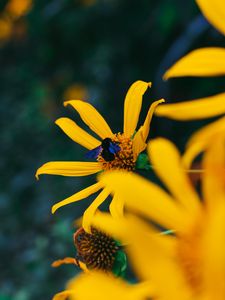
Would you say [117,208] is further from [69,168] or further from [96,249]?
Result: [69,168]

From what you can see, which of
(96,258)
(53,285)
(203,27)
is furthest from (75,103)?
(53,285)

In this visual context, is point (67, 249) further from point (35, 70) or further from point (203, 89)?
point (35, 70)

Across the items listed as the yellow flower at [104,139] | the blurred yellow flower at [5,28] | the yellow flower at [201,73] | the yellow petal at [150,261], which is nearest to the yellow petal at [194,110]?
the yellow flower at [201,73]

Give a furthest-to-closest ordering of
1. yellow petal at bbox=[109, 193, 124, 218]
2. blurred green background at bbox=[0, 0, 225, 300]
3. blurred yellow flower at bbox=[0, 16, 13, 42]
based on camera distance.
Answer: blurred yellow flower at bbox=[0, 16, 13, 42] → blurred green background at bbox=[0, 0, 225, 300] → yellow petal at bbox=[109, 193, 124, 218]

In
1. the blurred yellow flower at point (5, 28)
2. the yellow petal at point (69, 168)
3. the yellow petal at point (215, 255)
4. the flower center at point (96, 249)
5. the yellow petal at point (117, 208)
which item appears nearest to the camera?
the yellow petal at point (215, 255)

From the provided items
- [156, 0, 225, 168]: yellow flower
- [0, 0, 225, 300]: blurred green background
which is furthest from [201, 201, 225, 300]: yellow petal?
[0, 0, 225, 300]: blurred green background

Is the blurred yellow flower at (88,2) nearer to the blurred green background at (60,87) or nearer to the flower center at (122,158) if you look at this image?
the blurred green background at (60,87)

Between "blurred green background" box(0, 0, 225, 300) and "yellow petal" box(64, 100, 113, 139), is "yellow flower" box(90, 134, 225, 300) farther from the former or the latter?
"blurred green background" box(0, 0, 225, 300)

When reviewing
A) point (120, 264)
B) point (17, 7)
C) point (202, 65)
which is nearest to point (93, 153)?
point (120, 264)
